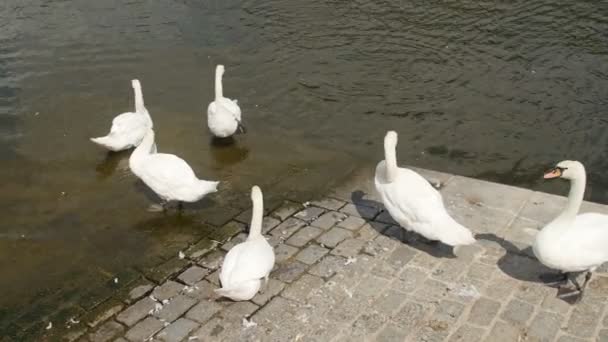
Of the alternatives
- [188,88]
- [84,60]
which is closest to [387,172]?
[188,88]

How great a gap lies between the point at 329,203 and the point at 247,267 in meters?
2.33

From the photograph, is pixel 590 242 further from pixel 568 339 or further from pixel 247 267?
pixel 247 267

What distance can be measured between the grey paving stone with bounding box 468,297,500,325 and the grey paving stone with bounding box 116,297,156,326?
132 inches

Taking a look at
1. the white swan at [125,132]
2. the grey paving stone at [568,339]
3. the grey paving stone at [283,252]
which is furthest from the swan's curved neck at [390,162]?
the white swan at [125,132]

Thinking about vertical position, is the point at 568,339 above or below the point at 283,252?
above

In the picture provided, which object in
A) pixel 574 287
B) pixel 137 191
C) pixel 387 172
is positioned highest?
pixel 387 172

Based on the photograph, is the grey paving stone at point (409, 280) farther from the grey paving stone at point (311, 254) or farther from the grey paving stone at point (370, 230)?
the grey paving stone at point (311, 254)

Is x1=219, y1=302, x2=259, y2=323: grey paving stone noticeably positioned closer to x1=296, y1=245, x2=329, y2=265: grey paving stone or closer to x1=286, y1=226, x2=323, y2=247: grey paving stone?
x1=296, y1=245, x2=329, y2=265: grey paving stone

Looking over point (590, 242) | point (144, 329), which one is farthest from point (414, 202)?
point (144, 329)

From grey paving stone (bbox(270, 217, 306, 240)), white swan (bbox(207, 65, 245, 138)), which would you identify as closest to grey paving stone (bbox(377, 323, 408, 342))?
grey paving stone (bbox(270, 217, 306, 240))

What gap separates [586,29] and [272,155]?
9372 millimetres

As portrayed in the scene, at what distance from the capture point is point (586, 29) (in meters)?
Answer: 15.0

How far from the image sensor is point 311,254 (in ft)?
23.7

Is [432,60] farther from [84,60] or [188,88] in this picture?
[84,60]
